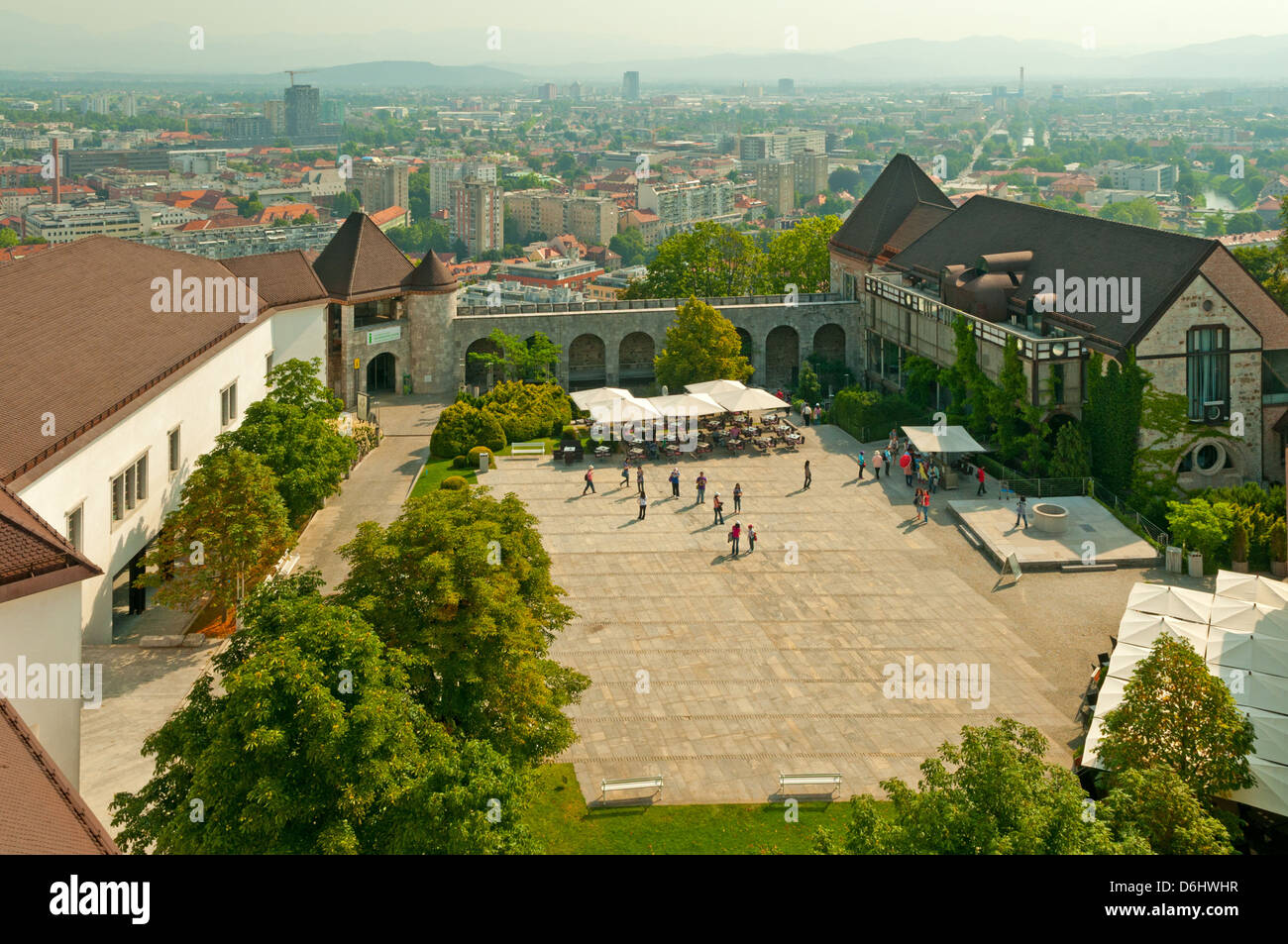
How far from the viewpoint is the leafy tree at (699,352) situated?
67.1 meters

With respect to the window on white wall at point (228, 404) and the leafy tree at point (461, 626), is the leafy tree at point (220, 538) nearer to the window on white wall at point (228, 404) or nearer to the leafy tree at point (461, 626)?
the window on white wall at point (228, 404)

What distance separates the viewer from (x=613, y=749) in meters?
30.5

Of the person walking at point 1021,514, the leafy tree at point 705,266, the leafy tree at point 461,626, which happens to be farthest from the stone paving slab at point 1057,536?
the leafy tree at point 705,266

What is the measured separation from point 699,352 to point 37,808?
178ft

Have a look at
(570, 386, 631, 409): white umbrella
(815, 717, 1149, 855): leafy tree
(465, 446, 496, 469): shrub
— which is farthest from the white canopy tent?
(815, 717, 1149, 855): leafy tree

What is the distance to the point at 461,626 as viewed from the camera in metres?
23.3

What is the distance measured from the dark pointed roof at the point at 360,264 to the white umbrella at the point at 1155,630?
4883 centimetres

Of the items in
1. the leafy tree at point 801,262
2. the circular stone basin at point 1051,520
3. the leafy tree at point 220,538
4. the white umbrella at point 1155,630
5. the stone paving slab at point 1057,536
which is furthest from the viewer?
the leafy tree at point 801,262

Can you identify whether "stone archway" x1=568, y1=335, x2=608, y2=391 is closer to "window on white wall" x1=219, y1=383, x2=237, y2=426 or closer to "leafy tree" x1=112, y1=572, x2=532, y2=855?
"window on white wall" x1=219, y1=383, x2=237, y2=426

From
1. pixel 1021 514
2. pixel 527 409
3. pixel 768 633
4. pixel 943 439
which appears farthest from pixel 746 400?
pixel 768 633

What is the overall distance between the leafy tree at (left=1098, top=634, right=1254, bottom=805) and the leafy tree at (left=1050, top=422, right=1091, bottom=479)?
2802cm

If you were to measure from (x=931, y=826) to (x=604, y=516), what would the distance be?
3389 centimetres

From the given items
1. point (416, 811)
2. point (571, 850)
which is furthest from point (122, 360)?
point (416, 811)
